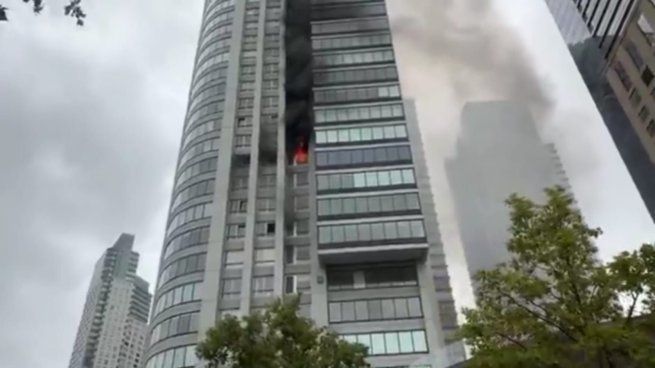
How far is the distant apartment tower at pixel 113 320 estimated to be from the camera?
5059 inches

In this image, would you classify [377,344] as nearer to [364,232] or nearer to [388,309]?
[388,309]

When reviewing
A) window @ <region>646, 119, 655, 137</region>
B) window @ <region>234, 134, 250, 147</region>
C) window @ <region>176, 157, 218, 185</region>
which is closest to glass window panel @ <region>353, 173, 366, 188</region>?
window @ <region>234, 134, 250, 147</region>

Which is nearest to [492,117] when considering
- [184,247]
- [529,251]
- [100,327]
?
[184,247]

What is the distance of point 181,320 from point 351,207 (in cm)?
1566

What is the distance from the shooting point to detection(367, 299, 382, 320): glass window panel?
134 feet

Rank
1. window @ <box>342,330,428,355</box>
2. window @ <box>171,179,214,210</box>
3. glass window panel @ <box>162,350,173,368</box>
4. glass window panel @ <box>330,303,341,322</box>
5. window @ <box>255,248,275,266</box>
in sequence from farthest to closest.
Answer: window @ <box>171,179,214,210</box> → window @ <box>255,248,275,266</box> → glass window panel @ <box>330,303,341,322</box> → glass window panel @ <box>162,350,173,368</box> → window @ <box>342,330,428,355</box>

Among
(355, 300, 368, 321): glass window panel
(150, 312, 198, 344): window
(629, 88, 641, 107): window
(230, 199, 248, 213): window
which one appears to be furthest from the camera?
(629, 88, 641, 107): window

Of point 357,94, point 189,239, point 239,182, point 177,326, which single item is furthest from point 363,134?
point 177,326

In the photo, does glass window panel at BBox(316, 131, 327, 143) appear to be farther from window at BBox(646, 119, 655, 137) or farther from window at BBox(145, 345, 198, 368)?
window at BBox(646, 119, 655, 137)

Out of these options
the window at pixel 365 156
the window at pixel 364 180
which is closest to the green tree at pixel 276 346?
the window at pixel 364 180

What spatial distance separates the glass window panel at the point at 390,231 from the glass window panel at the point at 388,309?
4.87 metres

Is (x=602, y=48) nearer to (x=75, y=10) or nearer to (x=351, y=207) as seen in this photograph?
(x=351, y=207)

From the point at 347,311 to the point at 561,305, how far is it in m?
32.3

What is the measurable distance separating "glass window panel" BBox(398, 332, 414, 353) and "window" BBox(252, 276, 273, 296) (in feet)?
34.9
